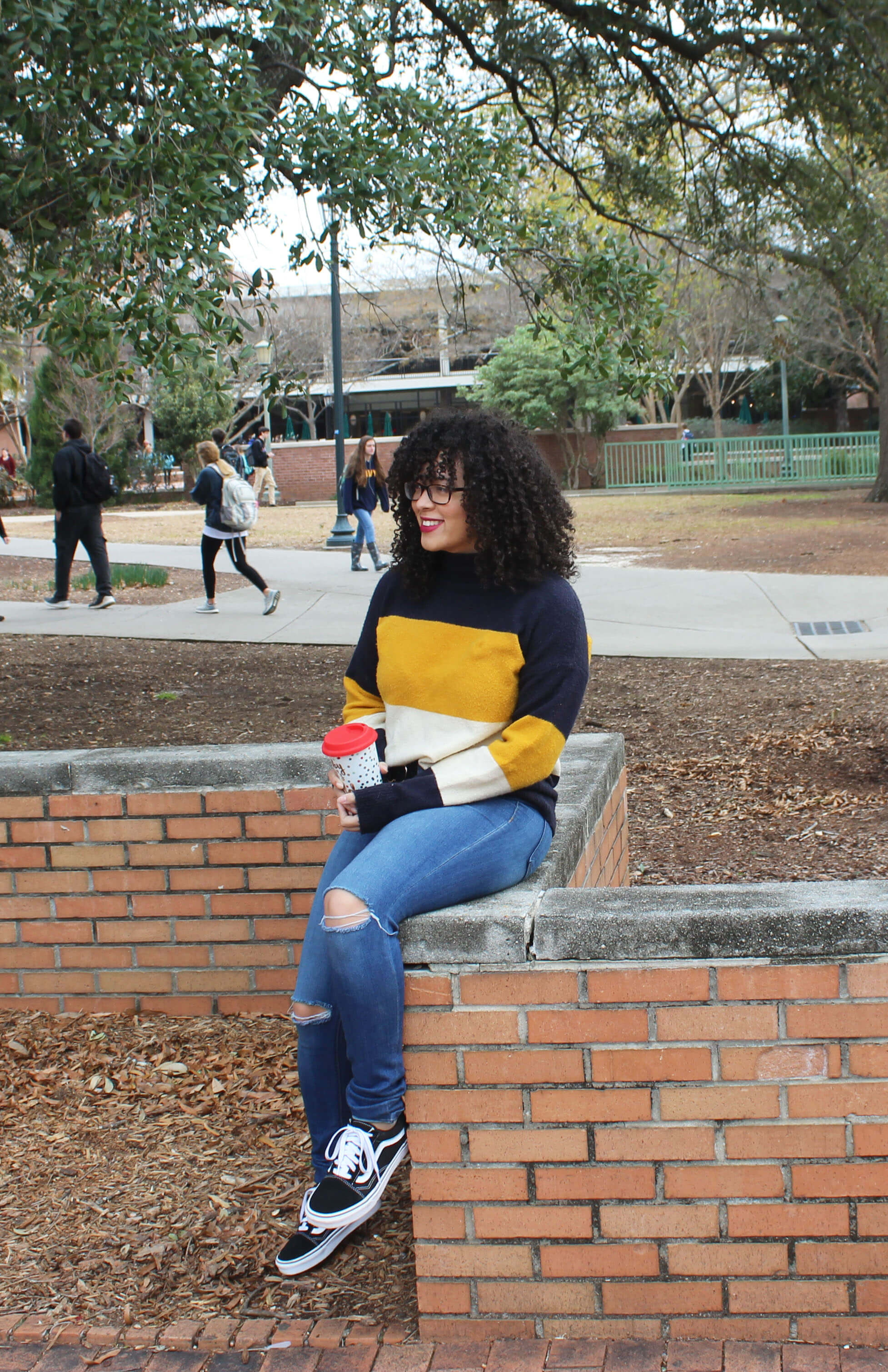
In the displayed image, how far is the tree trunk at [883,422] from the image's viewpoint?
2141 cm

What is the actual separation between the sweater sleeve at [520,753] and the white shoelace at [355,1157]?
0.58 metres

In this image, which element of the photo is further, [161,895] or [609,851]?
[609,851]

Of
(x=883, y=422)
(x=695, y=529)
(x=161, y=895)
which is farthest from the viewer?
(x=883, y=422)

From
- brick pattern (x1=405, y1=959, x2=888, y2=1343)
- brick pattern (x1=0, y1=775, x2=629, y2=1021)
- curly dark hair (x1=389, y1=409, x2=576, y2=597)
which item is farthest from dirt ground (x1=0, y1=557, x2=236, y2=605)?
brick pattern (x1=405, y1=959, x2=888, y2=1343)

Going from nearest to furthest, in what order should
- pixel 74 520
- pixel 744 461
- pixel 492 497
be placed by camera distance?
pixel 492 497 → pixel 74 520 → pixel 744 461

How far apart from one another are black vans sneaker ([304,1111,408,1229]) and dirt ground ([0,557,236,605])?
10421mm

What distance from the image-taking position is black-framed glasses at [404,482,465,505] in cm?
268

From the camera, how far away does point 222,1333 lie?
2.31 m

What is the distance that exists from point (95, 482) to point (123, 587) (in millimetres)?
1821

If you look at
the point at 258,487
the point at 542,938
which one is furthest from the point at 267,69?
the point at 258,487

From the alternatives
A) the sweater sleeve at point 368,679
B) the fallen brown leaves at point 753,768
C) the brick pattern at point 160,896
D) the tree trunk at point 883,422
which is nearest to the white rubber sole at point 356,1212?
the sweater sleeve at point 368,679

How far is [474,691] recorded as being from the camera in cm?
254

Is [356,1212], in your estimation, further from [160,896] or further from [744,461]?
[744,461]

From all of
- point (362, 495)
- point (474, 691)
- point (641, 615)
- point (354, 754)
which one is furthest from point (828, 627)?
point (354, 754)
